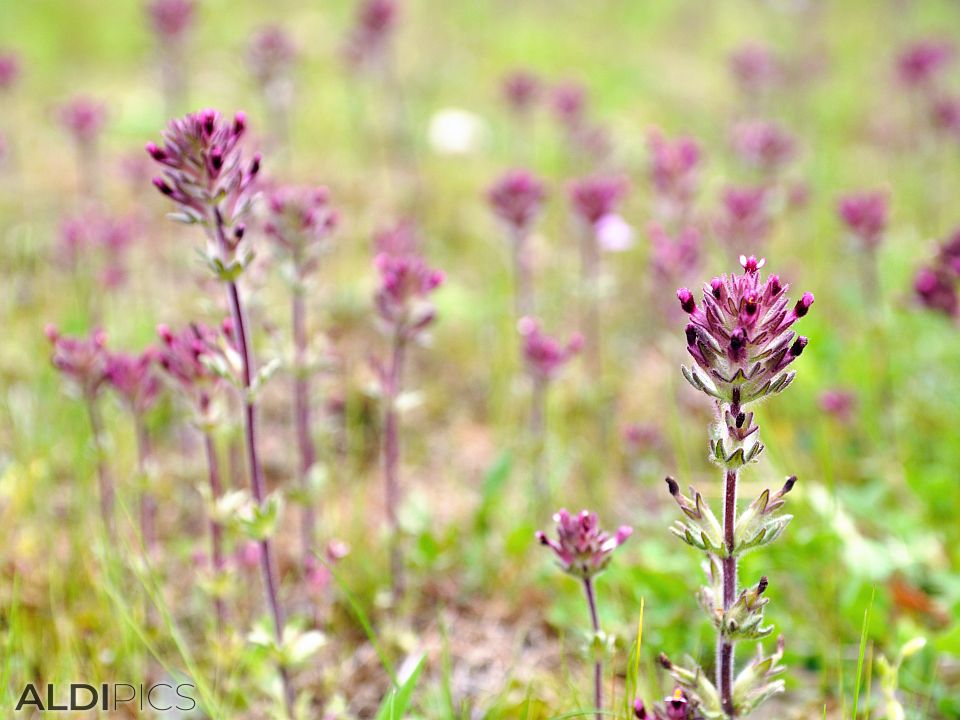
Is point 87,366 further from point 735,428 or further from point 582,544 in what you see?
point 735,428

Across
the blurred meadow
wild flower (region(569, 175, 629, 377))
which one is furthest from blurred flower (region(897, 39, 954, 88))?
wild flower (region(569, 175, 629, 377))

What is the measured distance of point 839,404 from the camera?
4.02 metres

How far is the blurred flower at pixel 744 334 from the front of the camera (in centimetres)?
163

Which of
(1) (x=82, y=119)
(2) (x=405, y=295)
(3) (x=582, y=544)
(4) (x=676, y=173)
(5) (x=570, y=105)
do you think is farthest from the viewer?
(5) (x=570, y=105)

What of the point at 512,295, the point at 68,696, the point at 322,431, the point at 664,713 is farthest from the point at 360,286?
the point at 664,713

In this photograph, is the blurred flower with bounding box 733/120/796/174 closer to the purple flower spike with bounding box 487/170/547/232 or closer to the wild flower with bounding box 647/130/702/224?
the wild flower with bounding box 647/130/702/224

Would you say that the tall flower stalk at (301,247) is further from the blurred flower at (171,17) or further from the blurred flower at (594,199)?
the blurred flower at (171,17)

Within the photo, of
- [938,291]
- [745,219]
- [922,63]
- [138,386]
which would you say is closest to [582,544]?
[138,386]

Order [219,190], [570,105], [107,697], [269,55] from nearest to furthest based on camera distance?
[219,190] < [107,697] < [269,55] < [570,105]

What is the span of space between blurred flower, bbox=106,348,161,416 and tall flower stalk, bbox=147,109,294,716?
75 centimetres

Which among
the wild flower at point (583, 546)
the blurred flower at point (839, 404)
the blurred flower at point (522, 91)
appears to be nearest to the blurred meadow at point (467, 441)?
the blurred flower at point (839, 404)

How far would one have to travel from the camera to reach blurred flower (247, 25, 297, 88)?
20.1 ft

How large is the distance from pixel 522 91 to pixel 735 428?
5.56 metres

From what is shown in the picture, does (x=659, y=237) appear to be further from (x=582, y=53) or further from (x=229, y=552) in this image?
(x=582, y=53)
